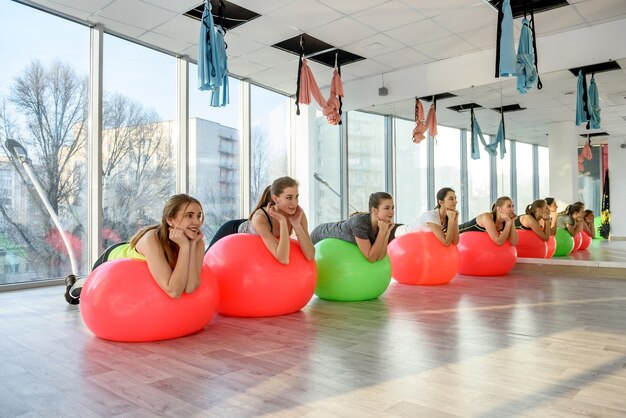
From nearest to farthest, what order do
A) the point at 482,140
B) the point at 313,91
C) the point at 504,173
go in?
the point at 504,173 → the point at 313,91 → the point at 482,140

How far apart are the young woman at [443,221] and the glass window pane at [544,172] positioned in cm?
160

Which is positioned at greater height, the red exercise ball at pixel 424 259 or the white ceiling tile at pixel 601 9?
the white ceiling tile at pixel 601 9

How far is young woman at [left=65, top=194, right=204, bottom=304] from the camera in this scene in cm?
242

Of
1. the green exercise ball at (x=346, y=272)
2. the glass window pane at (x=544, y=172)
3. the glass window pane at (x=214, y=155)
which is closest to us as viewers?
the green exercise ball at (x=346, y=272)

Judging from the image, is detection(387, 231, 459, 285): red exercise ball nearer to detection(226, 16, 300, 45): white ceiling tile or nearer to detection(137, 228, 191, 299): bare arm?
detection(137, 228, 191, 299): bare arm

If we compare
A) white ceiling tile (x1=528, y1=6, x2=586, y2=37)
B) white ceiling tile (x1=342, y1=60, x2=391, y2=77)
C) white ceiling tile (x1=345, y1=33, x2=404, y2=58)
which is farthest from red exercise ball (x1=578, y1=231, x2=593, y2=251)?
white ceiling tile (x1=342, y1=60, x2=391, y2=77)

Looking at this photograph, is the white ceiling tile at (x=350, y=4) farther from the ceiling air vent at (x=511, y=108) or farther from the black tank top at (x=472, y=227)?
the black tank top at (x=472, y=227)

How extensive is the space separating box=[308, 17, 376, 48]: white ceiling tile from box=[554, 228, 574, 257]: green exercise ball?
125 inches

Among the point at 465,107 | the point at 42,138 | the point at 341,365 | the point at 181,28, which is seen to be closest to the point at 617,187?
the point at 465,107

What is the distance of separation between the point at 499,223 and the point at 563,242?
0.96 metres

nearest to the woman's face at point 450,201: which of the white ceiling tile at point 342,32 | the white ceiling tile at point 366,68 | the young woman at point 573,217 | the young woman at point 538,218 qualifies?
the young woman at point 538,218

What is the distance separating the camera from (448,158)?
6344mm

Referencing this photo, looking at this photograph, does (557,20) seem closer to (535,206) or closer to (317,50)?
A: (535,206)

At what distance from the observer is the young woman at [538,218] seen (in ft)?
17.1
